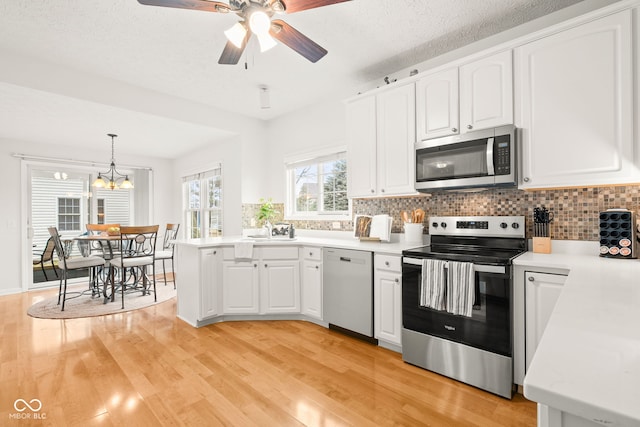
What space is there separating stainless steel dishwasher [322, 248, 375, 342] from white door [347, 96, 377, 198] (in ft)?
2.22

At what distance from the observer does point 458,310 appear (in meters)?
2.15

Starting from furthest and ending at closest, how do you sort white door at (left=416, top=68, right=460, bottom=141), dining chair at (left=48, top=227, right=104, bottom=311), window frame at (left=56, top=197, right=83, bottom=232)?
window frame at (left=56, top=197, right=83, bottom=232)
dining chair at (left=48, top=227, right=104, bottom=311)
white door at (left=416, top=68, right=460, bottom=141)

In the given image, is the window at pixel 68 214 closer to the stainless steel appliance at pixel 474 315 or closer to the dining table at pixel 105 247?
the dining table at pixel 105 247

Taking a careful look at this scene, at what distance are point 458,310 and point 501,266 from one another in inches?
15.8

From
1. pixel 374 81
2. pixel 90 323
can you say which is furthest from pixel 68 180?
pixel 374 81

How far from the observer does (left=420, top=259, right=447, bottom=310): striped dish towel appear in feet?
7.27

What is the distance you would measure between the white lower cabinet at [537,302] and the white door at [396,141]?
1178 mm

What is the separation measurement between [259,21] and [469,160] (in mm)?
1752

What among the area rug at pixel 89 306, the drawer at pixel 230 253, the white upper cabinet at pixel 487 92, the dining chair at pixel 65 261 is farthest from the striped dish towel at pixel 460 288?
the dining chair at pixel 65 261

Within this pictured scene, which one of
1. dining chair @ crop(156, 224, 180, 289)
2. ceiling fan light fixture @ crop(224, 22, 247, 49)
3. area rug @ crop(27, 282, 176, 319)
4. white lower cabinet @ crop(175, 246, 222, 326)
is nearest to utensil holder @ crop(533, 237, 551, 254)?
ceiling fan light fixture @ crop(224, 22, 247, 49)

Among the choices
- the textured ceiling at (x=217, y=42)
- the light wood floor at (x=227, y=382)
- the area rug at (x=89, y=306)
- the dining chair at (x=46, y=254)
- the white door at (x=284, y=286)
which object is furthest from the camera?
the dining chair at (x=46, y=254)

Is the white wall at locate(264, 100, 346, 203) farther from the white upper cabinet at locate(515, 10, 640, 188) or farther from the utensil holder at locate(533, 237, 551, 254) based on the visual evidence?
the utensil holder at locate(533, 237, 551, 254)

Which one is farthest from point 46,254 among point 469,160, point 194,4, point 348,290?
point 469,160

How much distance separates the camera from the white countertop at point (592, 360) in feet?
1.61
